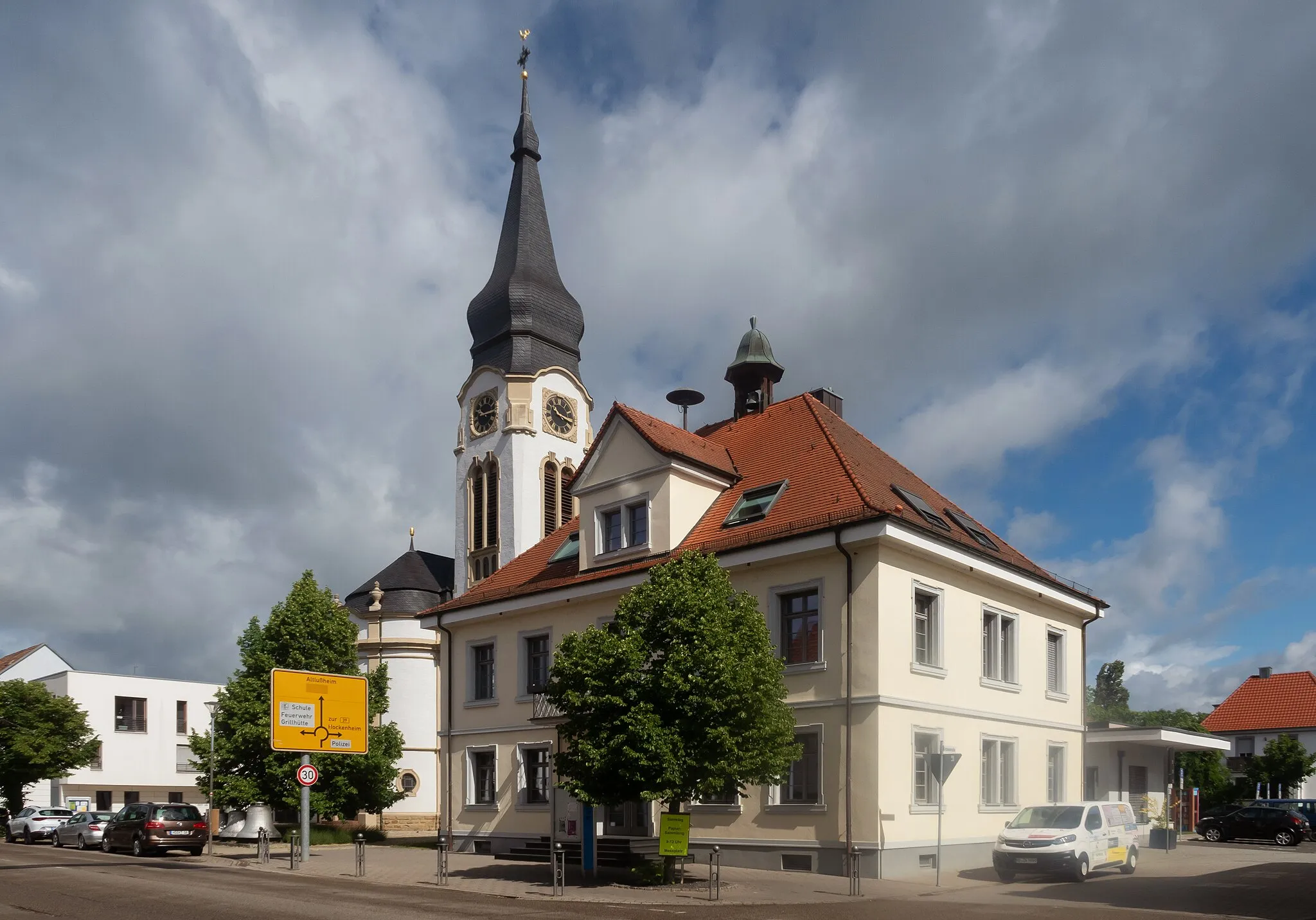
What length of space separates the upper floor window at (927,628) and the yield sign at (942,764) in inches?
167

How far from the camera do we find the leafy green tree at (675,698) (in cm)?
1998

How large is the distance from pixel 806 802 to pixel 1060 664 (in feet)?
32.9

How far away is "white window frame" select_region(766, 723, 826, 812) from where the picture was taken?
23.0m

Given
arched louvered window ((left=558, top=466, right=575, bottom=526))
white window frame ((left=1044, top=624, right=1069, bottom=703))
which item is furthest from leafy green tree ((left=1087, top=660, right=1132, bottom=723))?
white window frame ((left=1044, top=624, right=1069, bottom=703))

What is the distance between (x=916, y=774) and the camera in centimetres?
2352

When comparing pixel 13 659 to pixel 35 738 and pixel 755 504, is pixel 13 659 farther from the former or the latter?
pixel 755 504

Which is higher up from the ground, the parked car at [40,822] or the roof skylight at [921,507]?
the roof skylight at [921,507]

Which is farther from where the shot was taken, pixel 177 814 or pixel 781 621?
pixel 177 814

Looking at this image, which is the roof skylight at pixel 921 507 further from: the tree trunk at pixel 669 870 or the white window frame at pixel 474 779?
the white window frame at pixel 474 779

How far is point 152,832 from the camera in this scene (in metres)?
32.2

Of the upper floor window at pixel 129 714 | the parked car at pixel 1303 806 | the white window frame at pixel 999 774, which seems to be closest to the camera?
the white window frame at pixel 999 774

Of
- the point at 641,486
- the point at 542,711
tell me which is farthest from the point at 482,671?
the point at 641,486

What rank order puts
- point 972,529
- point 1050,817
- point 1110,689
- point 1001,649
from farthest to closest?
point 1110,689, point 972,529, point 1001,649, point 1050,817

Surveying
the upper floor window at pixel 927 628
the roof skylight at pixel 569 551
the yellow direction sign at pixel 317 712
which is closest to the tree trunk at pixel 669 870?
Answer: the upper floor window at pixel 927 628
